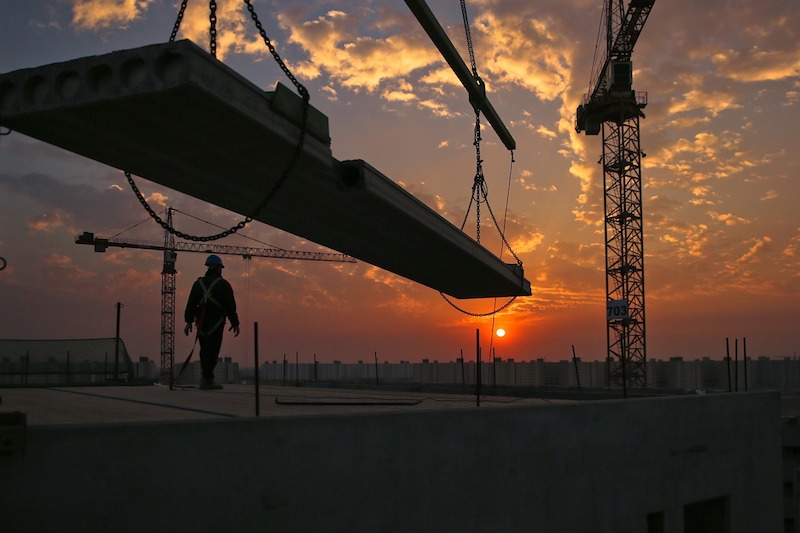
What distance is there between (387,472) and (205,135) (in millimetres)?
4702

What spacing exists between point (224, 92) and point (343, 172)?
11.2 ft

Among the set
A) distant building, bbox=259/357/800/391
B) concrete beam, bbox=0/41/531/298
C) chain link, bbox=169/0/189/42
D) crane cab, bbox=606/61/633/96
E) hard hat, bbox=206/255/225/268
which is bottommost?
distant building, bbox=259/357/800/391

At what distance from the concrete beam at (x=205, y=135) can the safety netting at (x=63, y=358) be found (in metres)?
11.2

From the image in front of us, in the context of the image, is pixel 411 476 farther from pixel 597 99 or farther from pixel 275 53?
pixel 597 99

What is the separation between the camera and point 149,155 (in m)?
9.43

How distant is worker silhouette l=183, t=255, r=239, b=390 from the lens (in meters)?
14.0

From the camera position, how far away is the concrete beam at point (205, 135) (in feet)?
24.4

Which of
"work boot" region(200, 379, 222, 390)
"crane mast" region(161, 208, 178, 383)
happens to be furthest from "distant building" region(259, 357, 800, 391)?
"work boot" region(200, 379, 222, 390)

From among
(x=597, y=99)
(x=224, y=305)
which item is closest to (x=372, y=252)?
(x=224, y=305)

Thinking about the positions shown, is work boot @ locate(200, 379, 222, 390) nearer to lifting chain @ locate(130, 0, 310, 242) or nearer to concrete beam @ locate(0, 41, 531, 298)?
concrete beam @ locate(0, 41, 531, 298)

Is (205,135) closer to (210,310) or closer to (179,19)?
(179,19)

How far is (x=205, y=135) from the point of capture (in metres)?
8.68

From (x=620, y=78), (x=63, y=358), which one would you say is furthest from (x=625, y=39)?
(x=63, y=358)

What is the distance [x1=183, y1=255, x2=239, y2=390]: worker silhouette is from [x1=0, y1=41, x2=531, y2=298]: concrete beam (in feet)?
6.95
